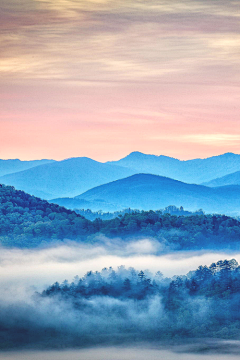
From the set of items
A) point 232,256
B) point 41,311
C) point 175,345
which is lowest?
point 175,345

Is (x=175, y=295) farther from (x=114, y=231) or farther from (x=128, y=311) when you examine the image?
(x=114, y=231)

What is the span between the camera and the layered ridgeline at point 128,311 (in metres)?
128

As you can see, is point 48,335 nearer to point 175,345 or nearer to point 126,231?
point 175,345

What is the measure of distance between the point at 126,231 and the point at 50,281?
2042 inches

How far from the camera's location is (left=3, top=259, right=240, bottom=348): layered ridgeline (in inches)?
5020

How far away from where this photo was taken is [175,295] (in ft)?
450

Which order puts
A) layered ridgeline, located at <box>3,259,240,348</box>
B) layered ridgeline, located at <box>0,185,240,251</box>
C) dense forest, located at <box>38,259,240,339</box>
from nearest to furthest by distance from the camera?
1. dense forest, located at <box>38,259,240,339</box>
2. layered ridgeline, located at <box>3,259,240,348</box>
3. layered ridgeline, located at <box>0,185,240,251</box>

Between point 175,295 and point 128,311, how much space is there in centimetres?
1066

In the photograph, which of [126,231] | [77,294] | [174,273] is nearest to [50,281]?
[77,294]

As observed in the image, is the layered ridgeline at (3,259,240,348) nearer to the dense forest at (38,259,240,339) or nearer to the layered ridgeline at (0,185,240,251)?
the dense forest at (38,259,240,339)

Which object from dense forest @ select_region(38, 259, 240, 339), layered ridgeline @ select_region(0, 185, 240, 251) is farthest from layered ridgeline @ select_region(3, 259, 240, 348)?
layered ridgeline @ select_region(0, 185, 240, 251)

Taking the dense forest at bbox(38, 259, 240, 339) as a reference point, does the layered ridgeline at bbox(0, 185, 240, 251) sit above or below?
above

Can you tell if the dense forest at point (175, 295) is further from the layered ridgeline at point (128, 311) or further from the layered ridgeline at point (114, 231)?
the layered ridgeline at point (114, 231)

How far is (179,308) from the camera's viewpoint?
131125mm
